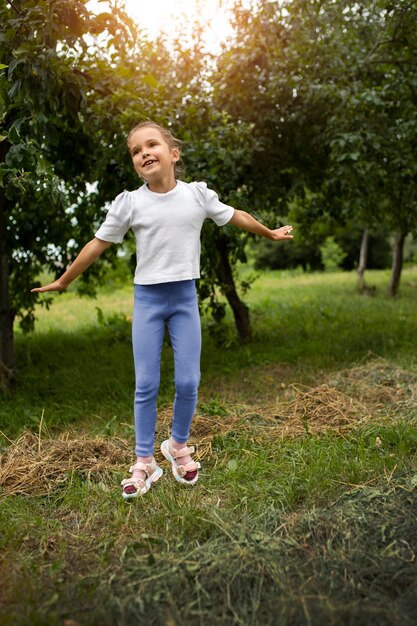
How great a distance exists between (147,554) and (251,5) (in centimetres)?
532

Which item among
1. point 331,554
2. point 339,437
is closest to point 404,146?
point 339,437

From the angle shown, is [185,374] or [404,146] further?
[404,146]

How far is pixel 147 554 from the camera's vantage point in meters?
2.43

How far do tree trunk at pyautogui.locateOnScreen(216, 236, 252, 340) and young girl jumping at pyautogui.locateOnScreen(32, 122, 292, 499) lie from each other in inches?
124

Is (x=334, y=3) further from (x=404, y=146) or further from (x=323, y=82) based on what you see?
(x=404, y=146)

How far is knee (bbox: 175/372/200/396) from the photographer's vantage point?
310cm

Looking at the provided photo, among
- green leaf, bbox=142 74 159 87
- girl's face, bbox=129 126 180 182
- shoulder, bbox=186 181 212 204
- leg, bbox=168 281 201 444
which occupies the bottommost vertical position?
leg, bbox=168 281 201 444

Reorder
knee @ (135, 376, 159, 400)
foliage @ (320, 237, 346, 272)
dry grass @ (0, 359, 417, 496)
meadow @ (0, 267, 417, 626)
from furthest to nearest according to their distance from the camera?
foliage @ (320, 237, 346, 272)
dry grass @ (0, 359, 417, 496)
knee @ (135, 376, 159, 400)
meadow @ (0, 267, 417, 626)

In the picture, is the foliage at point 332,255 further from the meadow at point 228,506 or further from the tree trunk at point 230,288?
the meadow at point 228,506

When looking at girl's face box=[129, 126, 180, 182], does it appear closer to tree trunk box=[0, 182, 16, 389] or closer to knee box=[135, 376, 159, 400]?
knee box=[135, 376, 159, 400]

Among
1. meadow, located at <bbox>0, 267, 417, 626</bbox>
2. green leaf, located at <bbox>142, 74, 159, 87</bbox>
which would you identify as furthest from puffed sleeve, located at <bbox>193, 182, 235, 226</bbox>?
green leaf, located at <bbox>142, 74, 159, 87</bbox>

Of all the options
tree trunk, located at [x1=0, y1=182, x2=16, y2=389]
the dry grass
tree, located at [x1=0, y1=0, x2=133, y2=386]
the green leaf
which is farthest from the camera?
tree trunk, located at [x1=0, y1=182, x2=16, y2=389]

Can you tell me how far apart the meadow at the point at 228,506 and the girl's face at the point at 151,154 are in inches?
61.2

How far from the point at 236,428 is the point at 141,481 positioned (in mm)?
1041
